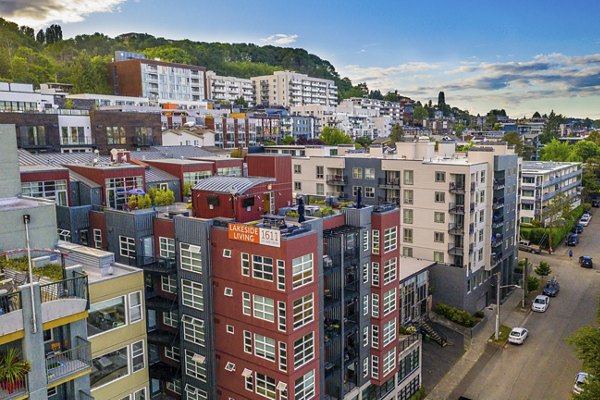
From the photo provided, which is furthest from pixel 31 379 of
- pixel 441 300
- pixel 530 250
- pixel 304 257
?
pixel 530 250

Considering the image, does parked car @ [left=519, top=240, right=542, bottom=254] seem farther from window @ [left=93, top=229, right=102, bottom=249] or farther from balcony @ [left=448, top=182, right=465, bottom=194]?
window @ [left=93, top=229, right=102, bottom=249]

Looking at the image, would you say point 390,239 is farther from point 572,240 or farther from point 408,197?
point 572,240

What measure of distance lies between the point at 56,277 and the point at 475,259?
46.3 meters

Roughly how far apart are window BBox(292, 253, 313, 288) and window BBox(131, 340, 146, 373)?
28.0 feet

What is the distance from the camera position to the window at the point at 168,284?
32166mm

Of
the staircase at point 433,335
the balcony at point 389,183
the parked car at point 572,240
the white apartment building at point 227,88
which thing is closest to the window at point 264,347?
the staircase at point 433,335

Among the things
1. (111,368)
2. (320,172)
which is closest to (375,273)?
(111,368)

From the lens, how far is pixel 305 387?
1087 inches

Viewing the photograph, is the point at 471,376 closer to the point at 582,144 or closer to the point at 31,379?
the point at 31,379

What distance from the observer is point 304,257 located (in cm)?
2647

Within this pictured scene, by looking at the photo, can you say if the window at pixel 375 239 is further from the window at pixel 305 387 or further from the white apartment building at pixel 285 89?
the white apartment building at pixel 285 89

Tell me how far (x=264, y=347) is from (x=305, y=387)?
11.4 feet

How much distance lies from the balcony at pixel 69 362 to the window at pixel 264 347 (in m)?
9.60

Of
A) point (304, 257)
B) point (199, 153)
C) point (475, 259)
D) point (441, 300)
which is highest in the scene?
point (199, 153)
